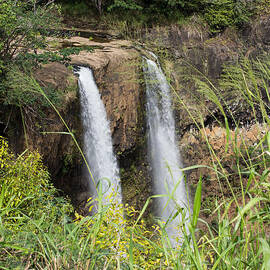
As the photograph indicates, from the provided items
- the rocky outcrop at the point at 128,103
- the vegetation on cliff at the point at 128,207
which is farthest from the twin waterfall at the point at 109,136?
the vegetation on cliff at the point at 128,207

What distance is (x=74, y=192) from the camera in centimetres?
613

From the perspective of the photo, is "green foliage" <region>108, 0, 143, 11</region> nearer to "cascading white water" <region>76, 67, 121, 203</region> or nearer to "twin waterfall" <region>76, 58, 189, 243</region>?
"twin waterfall" <region>76, 58, 189, 243</region>

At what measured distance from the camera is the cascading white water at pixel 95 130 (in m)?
5.99

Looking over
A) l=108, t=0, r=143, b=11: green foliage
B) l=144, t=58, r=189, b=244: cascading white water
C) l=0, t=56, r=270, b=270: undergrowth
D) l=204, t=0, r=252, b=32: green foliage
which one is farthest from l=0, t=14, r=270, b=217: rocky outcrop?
l=0, t=56, r=270, b=270: undergrowth

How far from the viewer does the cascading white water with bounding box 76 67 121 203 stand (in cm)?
599

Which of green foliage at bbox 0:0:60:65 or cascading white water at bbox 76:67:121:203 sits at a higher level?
green foliage at bbox 0:0:60:65

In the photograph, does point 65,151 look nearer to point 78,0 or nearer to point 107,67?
point 107,67

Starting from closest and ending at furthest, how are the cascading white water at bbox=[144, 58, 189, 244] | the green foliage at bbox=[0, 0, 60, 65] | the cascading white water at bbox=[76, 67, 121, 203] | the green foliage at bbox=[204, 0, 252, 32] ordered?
the green foliage at bbox=[0, 0, 60, 65] → the cascading white water at bbox=[76, 67, 121, 203] → the cascading white water at bbox=[144, 58, 189, 244] → the green foliage at bbox=[204, 0, 252, 32]

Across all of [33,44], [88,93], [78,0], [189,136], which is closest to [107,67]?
[88,93]

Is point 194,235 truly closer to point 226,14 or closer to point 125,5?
point 125,5

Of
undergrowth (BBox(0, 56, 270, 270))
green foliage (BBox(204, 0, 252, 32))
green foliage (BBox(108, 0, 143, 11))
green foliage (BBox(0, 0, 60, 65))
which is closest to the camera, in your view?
undergrowth (BBox(0, 56, 270, 270))

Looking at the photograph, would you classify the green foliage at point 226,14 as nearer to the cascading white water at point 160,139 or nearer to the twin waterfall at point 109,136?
the cascading white water at point 160,139

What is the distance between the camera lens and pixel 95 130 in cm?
626

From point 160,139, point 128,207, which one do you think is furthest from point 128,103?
point 128,207
